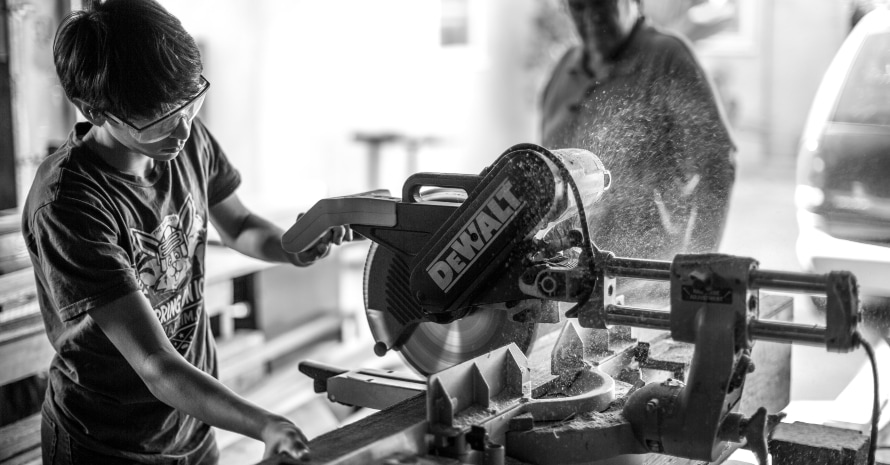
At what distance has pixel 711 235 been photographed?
105 inches

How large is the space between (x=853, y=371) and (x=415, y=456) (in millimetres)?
2895

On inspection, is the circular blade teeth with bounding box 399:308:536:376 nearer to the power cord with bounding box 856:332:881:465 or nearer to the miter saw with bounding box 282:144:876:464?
the miter saw with bounding box 282:144:876:464

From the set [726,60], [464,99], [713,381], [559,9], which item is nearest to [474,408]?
[713,381]

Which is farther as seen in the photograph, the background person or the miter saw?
the background person

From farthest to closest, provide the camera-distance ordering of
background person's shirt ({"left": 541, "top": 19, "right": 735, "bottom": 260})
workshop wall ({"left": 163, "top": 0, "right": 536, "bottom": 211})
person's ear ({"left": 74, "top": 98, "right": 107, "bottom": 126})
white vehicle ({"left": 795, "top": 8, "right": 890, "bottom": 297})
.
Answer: workshop wall ({"left": 163, "top": 0, "right": 536, "bottom": 211}) → white vehicle ({"left": 795, "top": 8, "right": 890, "bottom": 297}) → background person's shirt ({"left": 541, "top": 19, "right": 735, "bottom": 260}) → person's ear ({"left": 74, "top": 98, "right": 107, "bottom": 126})

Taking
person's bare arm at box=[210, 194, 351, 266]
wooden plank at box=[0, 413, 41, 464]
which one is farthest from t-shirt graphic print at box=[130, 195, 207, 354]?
wooden plank at box=[0, 413, 41, 464]

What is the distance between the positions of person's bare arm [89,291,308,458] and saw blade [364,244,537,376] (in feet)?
1.46

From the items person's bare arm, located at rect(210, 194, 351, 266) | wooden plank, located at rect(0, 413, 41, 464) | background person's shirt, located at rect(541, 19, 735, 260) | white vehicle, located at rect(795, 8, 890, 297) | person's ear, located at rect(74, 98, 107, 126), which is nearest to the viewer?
person's ear, located at rect(74, 98, 107, 126)

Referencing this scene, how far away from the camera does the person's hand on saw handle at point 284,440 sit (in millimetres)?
1251

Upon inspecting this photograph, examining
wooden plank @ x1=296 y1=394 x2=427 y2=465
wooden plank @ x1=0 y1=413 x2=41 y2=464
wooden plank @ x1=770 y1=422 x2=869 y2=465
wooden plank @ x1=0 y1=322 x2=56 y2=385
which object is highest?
wooden plank @ x1=296 y1=394 x2=427 y2=465

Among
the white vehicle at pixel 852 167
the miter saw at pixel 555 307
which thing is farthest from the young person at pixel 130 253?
the white vehicle at pixel 852 167

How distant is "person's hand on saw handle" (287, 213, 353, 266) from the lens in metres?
1.79

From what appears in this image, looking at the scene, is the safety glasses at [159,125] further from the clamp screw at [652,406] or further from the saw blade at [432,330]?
the clamp screw at [652,406]

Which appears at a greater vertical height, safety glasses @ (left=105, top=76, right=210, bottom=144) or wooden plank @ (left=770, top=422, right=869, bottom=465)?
safety glasses @ (left=105, top=76, right=210, bottom=144)
